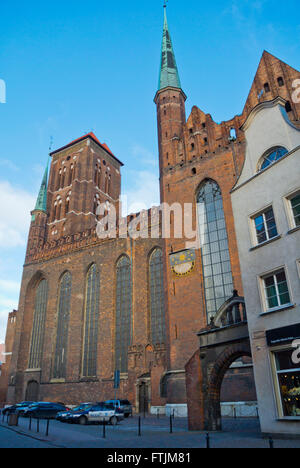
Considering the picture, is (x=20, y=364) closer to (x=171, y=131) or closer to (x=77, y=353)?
(x=77, y=353)

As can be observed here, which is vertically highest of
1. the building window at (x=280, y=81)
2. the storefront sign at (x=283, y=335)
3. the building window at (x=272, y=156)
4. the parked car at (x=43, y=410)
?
the building window at (x=280, y=81)

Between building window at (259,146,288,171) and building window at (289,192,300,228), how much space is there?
1.59 metres

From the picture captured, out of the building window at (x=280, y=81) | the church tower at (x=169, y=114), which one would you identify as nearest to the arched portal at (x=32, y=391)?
the church tower at (x=169, y=114)

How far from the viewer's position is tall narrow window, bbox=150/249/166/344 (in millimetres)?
27250

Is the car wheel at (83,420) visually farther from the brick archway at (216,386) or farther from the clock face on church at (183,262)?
the clock face on church at (183,262)

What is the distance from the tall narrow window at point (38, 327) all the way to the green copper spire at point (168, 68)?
76.4 ft

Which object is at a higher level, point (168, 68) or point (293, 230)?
point (168, 68)

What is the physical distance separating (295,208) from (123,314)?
21.6 meters

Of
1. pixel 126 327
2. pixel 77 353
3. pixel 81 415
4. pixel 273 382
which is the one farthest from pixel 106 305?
pixel 273 382

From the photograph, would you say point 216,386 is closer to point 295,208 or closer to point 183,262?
point 295,208

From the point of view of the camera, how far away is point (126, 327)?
96.9 ft

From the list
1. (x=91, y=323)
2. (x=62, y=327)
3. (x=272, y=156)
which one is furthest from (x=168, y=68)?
(x=62, y=327)

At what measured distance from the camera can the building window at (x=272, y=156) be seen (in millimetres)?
12202

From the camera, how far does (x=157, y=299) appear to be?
2839cm
